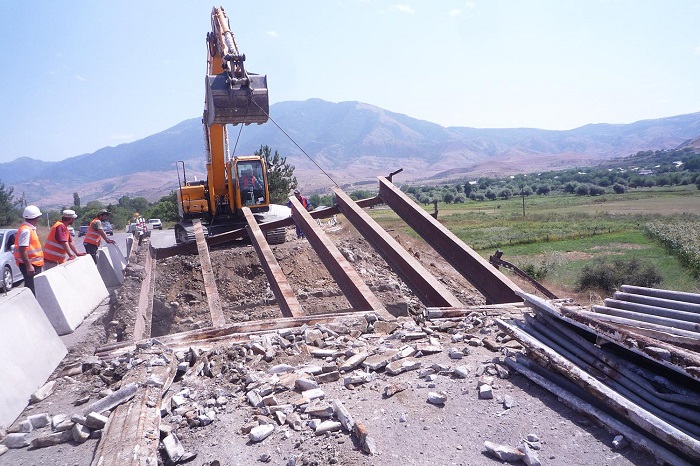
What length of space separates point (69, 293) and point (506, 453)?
6957 millimetres

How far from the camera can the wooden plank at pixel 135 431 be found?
2.61 metres

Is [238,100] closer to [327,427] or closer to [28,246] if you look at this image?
[28,246]

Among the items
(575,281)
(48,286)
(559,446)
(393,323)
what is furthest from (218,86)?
(575,281)

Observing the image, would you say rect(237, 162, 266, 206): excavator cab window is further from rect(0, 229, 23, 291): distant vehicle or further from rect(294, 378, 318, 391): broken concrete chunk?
rect(294, 378, 318, 391): broken concrete chunk

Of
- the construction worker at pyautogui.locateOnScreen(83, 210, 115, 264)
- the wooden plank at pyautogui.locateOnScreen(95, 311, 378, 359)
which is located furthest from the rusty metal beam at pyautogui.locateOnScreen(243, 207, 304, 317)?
the construction worker at pyautogui.locateOnScreen(83, 210, 115, 264)

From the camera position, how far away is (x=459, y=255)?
601cm

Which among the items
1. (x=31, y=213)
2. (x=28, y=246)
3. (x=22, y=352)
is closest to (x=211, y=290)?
(x=22, y=352)

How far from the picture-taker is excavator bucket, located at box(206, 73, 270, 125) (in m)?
9.58

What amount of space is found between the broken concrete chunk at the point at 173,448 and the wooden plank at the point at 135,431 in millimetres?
59

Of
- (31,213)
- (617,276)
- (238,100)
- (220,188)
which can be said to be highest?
(238,100)

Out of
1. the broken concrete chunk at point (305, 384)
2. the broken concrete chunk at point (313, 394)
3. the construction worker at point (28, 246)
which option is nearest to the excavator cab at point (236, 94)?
the construction worker at point (28, 246)

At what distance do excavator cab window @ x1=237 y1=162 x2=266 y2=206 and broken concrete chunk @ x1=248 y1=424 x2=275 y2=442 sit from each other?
10389 millimetres

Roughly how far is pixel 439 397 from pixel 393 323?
1.40 meters

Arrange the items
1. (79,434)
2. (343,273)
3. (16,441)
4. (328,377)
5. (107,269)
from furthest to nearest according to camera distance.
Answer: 1. (107,269)
2. (343,273)
3. (328,377)
4. (16,441)
5. (79,434)
